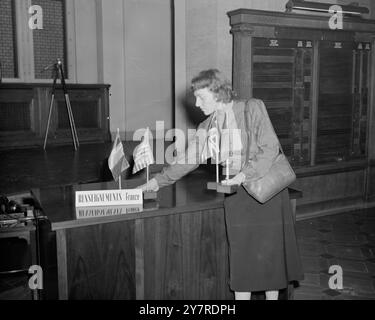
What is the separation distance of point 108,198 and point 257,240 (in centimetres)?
88

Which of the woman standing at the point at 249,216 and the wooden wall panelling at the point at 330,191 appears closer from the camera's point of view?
the woman standing at the point at 249,216

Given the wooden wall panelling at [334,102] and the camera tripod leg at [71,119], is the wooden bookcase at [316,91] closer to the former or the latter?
the wooden wall panelling at [334,102]

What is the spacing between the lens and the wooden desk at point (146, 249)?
2.48 metres

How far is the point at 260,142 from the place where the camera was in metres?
2.71

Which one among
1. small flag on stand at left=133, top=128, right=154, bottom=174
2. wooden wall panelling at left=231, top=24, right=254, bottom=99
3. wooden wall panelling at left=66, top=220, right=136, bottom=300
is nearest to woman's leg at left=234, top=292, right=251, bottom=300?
wooden wall panelling at left=66, top=220, right=136, bottom=300

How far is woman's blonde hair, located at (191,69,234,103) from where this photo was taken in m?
2.70

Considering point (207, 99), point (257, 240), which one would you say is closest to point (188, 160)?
point (207, 99)

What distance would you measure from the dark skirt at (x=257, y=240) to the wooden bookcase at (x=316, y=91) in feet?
8.59

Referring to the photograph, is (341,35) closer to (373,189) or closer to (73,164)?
(373,189)

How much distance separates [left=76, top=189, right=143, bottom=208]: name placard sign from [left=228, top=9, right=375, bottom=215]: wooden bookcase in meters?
2.78

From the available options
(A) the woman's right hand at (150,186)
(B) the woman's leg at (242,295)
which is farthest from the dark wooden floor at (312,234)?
(A) the woman's right hand at (150,186)

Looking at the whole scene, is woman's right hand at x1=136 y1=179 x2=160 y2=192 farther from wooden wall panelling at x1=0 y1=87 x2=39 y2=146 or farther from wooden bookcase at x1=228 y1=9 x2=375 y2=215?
wooden wall panelling at x1=0 y1=87 x2=39 y2=146

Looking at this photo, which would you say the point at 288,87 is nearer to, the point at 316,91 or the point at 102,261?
the point at 316,91
